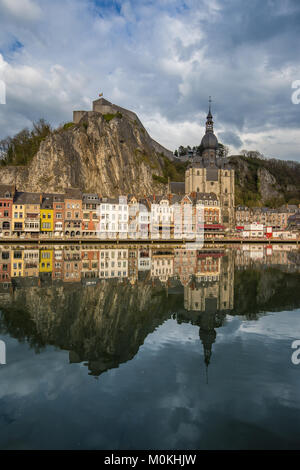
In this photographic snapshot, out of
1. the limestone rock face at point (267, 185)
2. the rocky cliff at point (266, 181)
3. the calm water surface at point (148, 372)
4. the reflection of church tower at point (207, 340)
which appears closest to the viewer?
the calm water surface at point (148, 372)

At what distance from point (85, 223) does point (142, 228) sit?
517 inches

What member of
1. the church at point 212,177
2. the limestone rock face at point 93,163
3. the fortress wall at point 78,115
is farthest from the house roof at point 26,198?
the church at point 212,177

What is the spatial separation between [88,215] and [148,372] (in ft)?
214

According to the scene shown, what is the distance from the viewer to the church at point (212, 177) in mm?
97938

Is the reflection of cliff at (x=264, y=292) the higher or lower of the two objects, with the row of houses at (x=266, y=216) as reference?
lower

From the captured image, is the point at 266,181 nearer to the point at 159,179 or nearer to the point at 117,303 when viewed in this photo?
the point at 159,179

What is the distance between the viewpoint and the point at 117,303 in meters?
15.4

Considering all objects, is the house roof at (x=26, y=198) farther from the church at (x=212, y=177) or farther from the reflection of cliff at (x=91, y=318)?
the reflection of cliff at (x=91, y=318)

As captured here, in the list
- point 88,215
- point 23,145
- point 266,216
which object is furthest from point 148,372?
point 266,216

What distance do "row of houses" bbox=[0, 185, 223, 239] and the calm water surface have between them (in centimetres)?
5312

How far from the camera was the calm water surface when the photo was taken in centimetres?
572

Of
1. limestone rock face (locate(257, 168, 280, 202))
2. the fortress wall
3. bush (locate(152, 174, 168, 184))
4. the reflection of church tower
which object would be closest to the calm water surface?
the reflection of church tower

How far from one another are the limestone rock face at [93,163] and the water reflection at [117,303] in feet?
207

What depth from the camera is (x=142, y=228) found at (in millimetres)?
74125
